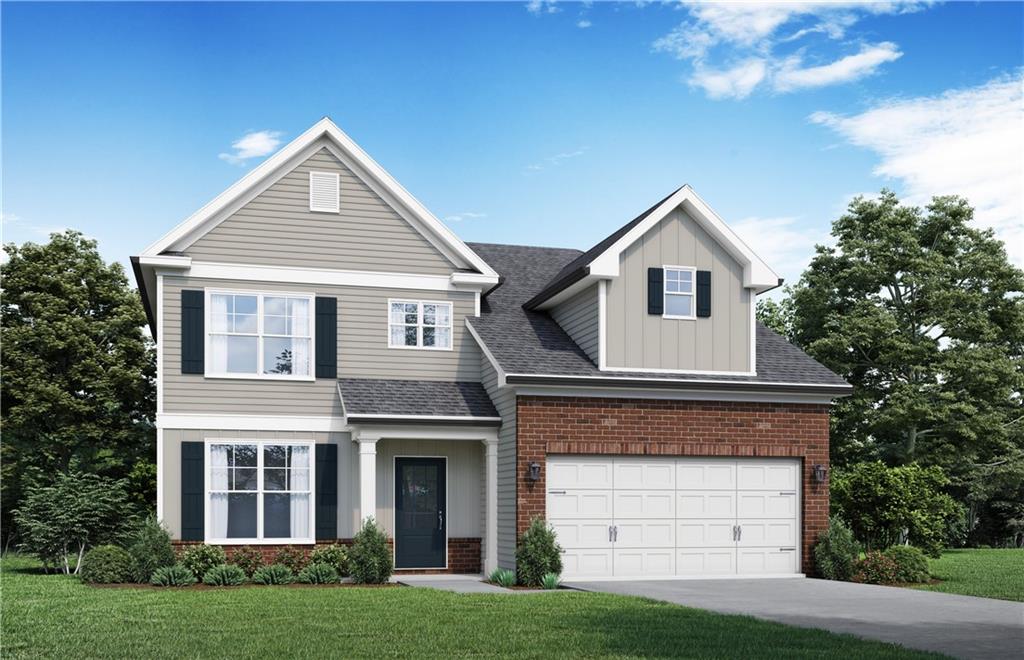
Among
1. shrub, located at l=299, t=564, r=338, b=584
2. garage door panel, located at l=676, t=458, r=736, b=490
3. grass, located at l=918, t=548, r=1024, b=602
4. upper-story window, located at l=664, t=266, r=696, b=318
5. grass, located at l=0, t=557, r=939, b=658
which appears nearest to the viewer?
grass, located at l=0, t=557, r=939, b=658

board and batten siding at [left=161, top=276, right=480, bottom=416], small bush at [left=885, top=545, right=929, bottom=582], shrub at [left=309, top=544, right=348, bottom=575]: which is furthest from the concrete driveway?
board and batten siding at [left=161, top=276, right=480, bottom=416]

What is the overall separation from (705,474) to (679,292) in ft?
12.5

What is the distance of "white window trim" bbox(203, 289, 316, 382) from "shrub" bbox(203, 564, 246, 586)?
400 centimetres

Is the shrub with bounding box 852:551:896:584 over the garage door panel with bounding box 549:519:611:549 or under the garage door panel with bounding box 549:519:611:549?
under

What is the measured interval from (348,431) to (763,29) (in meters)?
12.1

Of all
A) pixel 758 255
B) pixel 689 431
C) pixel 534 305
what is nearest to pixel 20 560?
pixel 534 305

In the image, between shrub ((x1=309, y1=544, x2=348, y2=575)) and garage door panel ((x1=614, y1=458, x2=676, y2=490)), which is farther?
garage door panel ((x1=614, y1=458, x2=676, y2=490))

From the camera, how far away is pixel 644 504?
23.1 m

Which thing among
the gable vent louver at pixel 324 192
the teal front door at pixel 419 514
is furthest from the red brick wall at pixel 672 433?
the gable vent louver at pixel 324 192

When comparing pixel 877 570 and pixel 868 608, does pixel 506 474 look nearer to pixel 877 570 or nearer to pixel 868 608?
pixel 877 570

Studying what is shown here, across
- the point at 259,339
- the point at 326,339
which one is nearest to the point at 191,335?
the point at 259,339

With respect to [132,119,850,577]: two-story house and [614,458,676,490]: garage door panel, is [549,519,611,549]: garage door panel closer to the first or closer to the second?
[132,119,850,577]: two-story house

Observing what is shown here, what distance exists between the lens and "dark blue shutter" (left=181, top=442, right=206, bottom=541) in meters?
22.5

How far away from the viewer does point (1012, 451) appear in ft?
128
